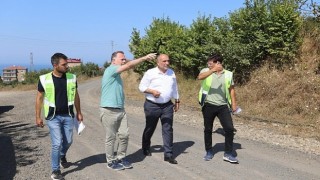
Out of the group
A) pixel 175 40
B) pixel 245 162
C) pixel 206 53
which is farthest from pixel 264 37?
pixel 245 162

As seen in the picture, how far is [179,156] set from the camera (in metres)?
7.41

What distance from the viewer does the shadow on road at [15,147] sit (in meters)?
6.66

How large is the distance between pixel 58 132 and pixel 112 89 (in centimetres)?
104

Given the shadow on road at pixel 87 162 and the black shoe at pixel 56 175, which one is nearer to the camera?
the black shoe at pixel 56 175

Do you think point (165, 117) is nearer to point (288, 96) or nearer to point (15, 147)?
point (15, 147)

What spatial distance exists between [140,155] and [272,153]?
2527mm

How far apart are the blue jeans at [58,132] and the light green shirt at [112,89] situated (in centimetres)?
61

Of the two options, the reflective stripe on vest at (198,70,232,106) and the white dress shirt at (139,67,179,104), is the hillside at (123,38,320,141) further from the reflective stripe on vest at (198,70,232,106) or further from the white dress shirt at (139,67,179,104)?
the white dress shirt at (139,67,179,104)

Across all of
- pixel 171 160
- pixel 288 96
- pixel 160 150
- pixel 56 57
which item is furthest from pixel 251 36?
pixel 56 57

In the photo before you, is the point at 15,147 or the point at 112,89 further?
the point at 15,147

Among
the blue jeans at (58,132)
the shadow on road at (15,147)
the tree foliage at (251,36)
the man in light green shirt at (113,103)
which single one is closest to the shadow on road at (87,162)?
the blue jeans at (58,132)

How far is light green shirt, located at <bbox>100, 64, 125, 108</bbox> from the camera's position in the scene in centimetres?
623

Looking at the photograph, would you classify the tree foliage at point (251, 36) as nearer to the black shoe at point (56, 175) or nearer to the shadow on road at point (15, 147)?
the shadow on road at point (15, 147)

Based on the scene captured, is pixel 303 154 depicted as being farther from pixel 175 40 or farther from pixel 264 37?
pixel 175 40
